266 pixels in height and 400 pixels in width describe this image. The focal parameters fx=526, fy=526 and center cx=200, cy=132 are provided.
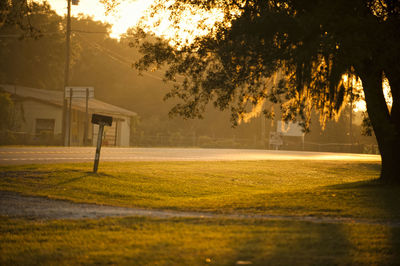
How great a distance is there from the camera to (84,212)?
10.2 m

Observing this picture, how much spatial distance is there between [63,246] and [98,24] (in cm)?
8677

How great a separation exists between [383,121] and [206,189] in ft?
19.3

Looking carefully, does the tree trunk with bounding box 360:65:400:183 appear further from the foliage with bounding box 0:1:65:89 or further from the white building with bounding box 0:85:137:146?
the foliage with bounding box 0:1:65:89

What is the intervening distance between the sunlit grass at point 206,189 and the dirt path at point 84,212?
2.09 ft

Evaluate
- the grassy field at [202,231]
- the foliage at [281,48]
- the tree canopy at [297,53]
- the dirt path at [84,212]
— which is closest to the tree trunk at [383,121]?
the tree canopy at [297,53]

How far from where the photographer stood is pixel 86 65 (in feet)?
272

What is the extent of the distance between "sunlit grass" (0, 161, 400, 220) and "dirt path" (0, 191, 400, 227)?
636mm

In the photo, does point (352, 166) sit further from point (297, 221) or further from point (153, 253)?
point (153, 253)

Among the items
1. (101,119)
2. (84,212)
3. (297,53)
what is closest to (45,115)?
(101,119)

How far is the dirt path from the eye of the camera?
31.7 feet

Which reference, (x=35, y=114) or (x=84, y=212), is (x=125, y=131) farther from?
(x=84, y=212)

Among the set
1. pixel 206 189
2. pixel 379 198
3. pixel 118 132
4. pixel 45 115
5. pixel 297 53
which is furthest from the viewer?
pixel 118 132

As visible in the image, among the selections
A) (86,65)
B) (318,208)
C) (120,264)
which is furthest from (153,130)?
(120,264)

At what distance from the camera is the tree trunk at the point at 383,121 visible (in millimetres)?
14966
